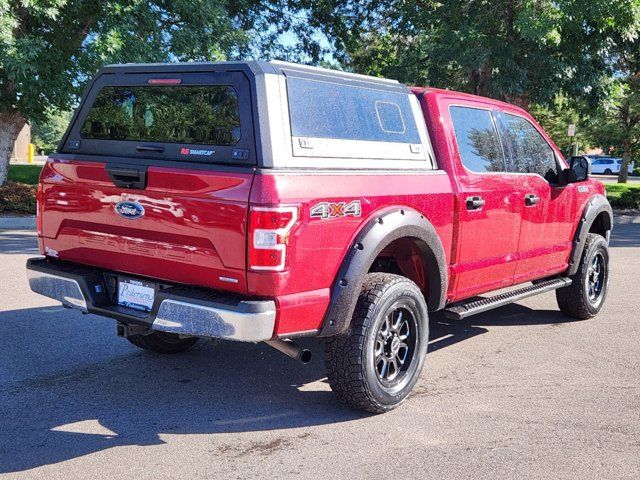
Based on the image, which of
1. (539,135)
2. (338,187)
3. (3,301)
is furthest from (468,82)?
(338,187)

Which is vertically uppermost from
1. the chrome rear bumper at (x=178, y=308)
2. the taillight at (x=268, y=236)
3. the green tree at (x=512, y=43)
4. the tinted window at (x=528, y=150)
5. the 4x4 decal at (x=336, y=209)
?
the green tree at (x=512, y=43)

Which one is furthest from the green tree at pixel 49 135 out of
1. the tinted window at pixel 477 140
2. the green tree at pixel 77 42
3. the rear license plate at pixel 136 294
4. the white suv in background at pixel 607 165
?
the rear license plate at pixel 136 294

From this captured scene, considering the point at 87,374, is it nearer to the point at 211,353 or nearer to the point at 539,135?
A: the point at 211,353

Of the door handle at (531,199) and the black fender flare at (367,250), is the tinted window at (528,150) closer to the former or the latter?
the door handle at (531,199)

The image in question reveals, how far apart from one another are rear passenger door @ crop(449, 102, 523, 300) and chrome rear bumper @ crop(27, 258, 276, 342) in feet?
6.26

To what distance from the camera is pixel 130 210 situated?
396 centimetres

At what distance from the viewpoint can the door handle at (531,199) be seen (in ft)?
18.5

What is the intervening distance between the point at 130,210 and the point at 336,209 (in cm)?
117

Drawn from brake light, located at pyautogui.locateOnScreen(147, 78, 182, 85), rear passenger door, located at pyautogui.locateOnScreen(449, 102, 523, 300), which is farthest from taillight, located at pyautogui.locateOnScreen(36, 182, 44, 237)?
rear passenger door, located at pyautogui.locateOnScreen(449, 102, 523, 300)

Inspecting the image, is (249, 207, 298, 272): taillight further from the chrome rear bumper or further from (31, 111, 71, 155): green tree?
(31, 111, 71, 155): green tree

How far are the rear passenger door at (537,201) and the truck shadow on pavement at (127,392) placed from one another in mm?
990

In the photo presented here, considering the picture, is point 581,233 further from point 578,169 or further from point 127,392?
point 127,392

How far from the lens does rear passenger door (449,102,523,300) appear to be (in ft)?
16.4

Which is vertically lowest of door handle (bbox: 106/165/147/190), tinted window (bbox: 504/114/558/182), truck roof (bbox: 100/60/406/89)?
door handle (bbox: 106/165/147/190)
